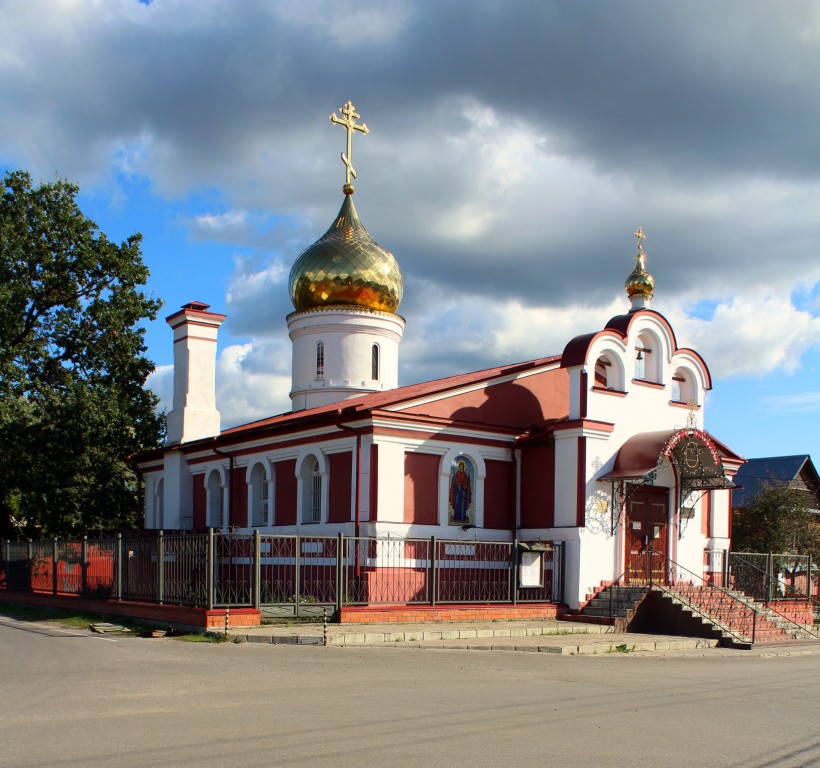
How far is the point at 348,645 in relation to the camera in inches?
599

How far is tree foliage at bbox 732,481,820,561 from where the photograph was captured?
28.6 meters

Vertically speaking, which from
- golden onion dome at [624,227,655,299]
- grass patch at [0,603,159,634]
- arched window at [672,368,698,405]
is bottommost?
grass patch at [0,603,159,634]

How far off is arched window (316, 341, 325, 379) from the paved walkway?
11.7 m

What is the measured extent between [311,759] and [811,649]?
13.9m

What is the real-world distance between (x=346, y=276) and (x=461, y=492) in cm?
948

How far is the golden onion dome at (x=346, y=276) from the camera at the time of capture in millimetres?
28594

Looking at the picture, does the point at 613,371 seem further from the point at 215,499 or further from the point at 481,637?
the point at 215,499

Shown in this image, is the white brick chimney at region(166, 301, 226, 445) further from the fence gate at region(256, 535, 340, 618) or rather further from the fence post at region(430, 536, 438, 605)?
the fence post at region(430, 536, 438, 605)

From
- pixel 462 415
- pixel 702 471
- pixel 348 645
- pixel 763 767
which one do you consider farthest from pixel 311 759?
pixel 702 471

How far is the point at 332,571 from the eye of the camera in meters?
20.1

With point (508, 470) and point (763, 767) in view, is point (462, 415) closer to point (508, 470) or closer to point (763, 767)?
point (508, 470)

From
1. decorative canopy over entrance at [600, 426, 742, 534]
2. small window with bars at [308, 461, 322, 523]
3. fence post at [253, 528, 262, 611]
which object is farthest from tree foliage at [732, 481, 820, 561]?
fence post at [253, 528, 262, 611]

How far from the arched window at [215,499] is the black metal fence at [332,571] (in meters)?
4.10

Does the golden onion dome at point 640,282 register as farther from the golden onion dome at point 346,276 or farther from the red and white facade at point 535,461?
the golden onion dome at point 346,276
